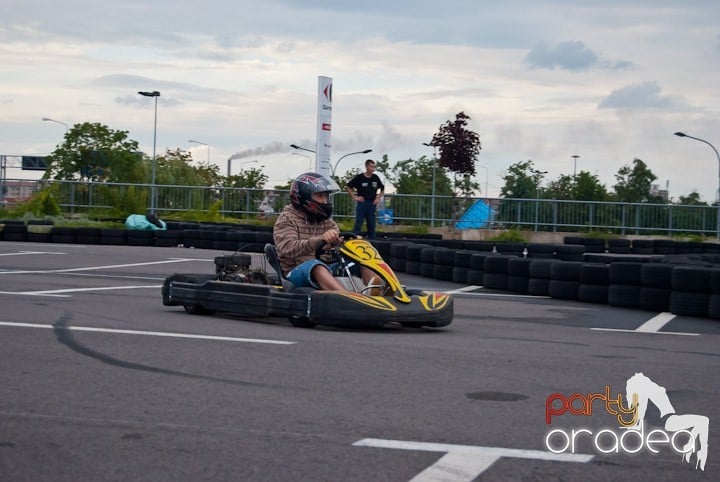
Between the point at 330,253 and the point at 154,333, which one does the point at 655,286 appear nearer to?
the point at 330,253

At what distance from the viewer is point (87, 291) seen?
1297cm

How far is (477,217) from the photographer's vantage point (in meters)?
35.0

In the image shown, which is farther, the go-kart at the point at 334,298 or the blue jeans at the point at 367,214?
the blue jeans at the point at 367,214

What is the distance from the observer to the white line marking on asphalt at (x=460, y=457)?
4363 mm

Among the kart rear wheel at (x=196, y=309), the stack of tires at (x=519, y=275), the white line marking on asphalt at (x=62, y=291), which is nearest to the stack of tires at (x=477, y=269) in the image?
the stack of tires at (x=519, y=275)

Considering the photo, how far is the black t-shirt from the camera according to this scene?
2061cm

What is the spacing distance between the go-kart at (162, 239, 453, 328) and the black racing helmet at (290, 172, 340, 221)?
0.38 metres

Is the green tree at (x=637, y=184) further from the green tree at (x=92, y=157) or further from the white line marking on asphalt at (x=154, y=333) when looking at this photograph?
the white line marking on asphalt at (x=154, y=333)

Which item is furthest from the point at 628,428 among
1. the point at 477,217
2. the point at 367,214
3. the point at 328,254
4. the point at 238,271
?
the point at 477,217

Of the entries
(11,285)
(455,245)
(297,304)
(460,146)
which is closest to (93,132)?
(460,146)

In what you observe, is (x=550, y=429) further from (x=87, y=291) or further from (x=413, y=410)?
(x=87, y=291)

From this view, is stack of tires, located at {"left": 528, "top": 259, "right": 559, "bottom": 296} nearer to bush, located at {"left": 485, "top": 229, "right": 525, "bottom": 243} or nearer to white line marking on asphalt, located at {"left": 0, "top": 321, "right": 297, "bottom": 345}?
white line marking on asphalt, located at {"left": 0, "top": 321, "right": 297, "bottom": 345}

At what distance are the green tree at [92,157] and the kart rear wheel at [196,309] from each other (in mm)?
54939

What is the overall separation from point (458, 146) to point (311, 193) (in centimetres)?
2443
